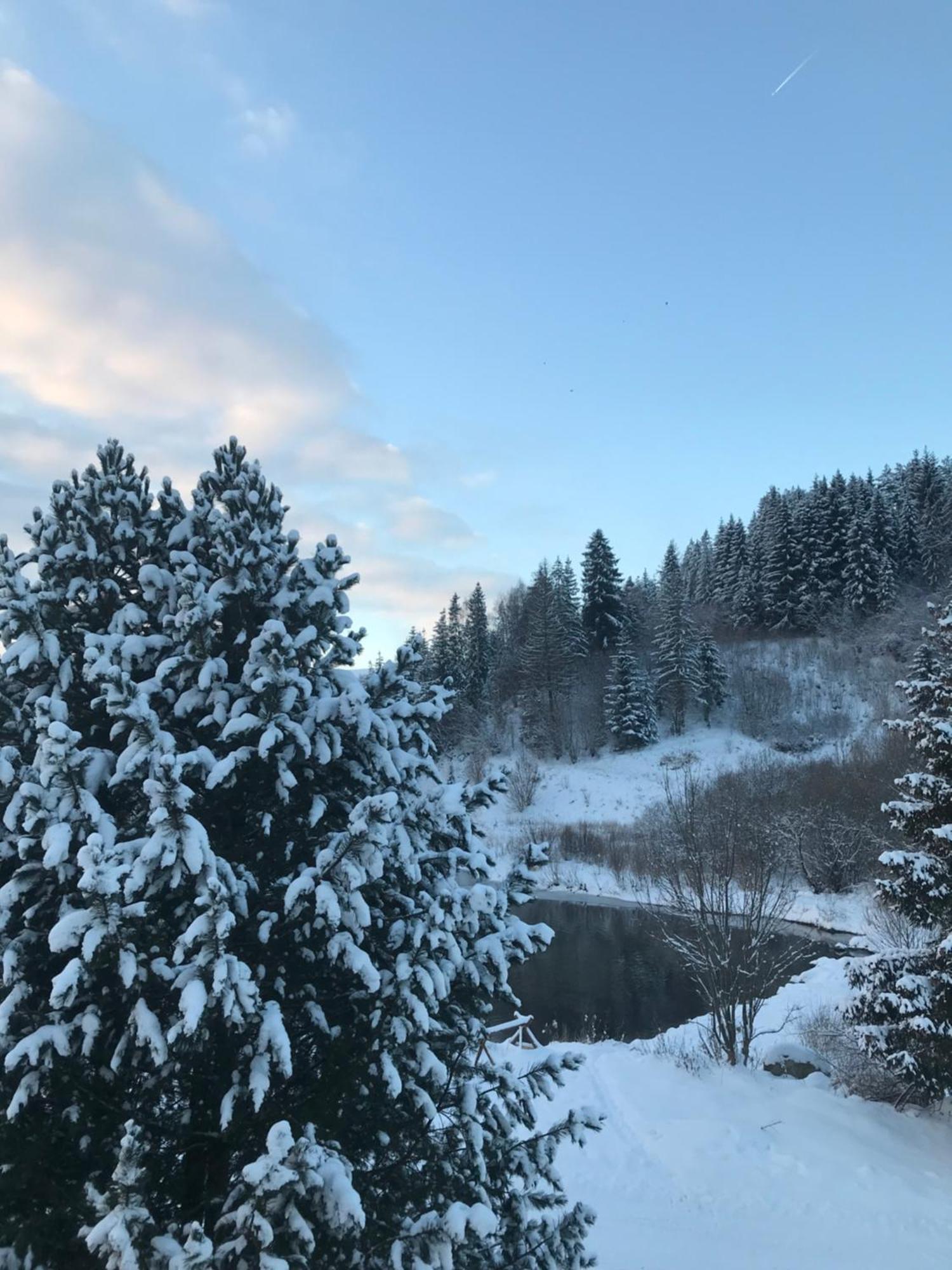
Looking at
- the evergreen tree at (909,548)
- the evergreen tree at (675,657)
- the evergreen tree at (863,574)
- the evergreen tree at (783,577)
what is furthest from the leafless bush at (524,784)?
the evergreen tree at (909,548)

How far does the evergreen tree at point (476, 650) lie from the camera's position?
60.1m

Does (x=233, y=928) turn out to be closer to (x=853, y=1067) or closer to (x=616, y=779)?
(x=853, y=1067)

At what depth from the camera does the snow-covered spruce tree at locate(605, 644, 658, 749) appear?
50656mm

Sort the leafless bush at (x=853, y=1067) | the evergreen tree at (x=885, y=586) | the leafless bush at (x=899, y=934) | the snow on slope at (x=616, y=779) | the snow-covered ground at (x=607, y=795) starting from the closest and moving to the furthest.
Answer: the leafless bush at (x=853, y=1067) < the leafless bush at (x=899, y=934) < the snow-covered ground at (x=607, y=795) < the snow on slope at (x=616, y=779) < the evergreen tree at (x=885, y=586)

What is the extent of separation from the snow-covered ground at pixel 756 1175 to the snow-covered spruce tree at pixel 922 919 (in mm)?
1055

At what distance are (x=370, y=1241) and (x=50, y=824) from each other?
2.47 meters

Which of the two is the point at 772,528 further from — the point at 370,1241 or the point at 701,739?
the point at 370,1241

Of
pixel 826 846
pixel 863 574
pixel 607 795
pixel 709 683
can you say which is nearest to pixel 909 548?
pixel 863 574

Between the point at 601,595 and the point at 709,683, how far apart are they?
11319 mm

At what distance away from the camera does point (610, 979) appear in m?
23.1

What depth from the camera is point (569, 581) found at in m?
76.6

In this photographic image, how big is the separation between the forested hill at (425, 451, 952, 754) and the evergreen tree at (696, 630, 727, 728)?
0.09 meters

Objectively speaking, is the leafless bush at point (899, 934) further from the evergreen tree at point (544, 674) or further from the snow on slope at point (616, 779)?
the evergreen tree at point (544, 674)

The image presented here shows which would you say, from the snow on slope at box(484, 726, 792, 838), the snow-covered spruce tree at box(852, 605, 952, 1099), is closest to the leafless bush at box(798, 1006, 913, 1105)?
the snow-covered spruce tree at box(852, 605, 952, 1099)
